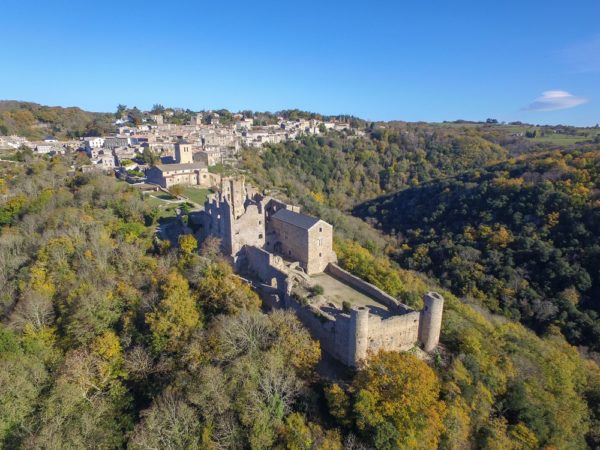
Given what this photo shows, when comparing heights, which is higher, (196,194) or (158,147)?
(158,147)

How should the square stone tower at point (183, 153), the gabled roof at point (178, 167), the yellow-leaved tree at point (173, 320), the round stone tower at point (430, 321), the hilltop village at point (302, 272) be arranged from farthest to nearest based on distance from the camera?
the square stone tower at point (183, 153) → the gabled roof at point (178, 167) → the yellow-leaved tree at point (173, 320) → the round stone tower at point (430, 321) → the hilltop village at point (302, 272)

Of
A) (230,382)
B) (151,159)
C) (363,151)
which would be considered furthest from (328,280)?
(363,151)

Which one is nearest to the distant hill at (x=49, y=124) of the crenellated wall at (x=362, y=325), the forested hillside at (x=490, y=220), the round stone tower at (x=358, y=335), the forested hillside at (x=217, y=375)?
the forested hillside at (x=490, y=220)

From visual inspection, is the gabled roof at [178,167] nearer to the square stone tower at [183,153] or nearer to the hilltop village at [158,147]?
the hilltop village at [158,147]

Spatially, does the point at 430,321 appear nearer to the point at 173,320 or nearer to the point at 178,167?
the point at 173,320

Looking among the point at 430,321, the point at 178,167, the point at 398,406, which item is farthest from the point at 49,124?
the point at 398,406

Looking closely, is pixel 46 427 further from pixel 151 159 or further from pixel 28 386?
pixel 151 159

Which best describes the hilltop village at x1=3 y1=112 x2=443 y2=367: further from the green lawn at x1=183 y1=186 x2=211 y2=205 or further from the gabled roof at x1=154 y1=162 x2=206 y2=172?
the green lawn at x1=183 y1=186 x2=211 y2=205
